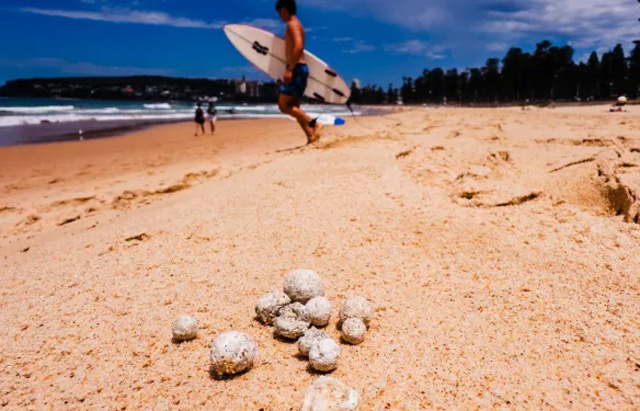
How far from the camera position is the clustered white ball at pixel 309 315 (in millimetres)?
1660

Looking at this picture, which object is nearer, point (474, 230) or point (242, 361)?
point (242, 361)

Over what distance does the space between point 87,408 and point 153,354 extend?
1.06 feet

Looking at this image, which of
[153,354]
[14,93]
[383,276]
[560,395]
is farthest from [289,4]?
[14,93]

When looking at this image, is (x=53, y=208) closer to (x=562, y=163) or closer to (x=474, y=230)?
(x=474, y=230)

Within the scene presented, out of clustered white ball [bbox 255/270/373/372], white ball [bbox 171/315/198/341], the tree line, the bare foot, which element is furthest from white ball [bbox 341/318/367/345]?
the tree line

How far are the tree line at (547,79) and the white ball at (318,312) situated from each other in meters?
32.9

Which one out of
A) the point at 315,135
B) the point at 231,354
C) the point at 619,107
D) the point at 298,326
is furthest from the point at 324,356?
the point at 619,107

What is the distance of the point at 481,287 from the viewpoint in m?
2.13

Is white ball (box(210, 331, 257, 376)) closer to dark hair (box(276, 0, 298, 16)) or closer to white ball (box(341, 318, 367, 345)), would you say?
white ball (box(341, 318, 367, 345))

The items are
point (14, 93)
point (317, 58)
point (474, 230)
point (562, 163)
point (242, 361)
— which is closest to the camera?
point (242, 361)

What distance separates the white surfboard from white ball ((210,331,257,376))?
643cm

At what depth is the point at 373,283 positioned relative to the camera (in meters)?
2.25

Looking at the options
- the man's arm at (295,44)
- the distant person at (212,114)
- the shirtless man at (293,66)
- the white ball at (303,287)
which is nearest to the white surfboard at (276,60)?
the shirtless man at (293,66)

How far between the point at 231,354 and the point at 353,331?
562 mm
